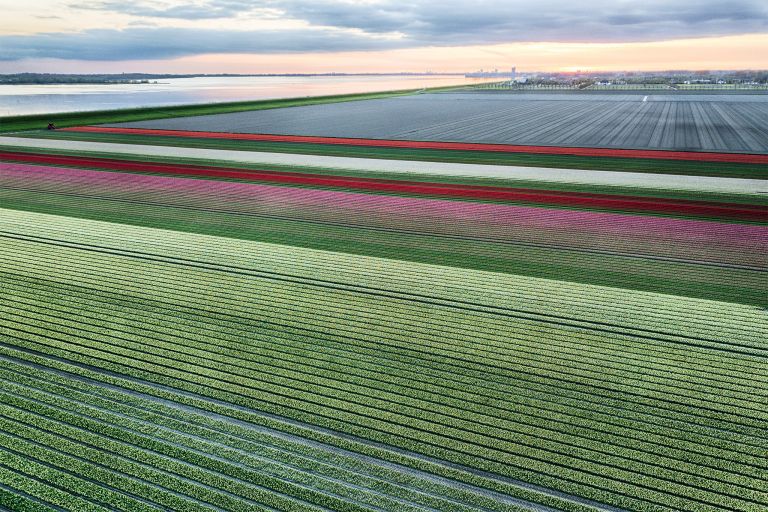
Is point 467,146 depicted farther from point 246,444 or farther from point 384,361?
point 246,444

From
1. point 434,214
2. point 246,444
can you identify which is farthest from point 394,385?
point 434,214

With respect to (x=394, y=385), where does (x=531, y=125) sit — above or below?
above

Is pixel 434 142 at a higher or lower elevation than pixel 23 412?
higher

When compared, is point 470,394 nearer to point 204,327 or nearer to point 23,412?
point 204,327

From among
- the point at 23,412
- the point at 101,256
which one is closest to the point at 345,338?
the point at 23,412

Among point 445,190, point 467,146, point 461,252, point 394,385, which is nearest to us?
point 394,385

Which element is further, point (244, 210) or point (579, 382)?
point (244, 210)

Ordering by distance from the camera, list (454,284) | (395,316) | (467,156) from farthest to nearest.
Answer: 1. (467,156)
2. (454,284)
3. (395,316)
